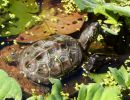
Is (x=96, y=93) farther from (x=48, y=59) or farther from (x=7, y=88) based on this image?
(x=48, y=59)

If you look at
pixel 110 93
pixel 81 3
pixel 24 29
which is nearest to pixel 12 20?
pixel 24 29

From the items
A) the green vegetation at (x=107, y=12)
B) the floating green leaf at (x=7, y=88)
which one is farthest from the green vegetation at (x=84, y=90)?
the green vegetation at (x=107, y=12)

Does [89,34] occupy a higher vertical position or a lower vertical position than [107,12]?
lower

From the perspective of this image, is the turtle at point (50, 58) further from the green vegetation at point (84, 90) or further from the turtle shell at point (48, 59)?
the green vegetation at point (84, 90)

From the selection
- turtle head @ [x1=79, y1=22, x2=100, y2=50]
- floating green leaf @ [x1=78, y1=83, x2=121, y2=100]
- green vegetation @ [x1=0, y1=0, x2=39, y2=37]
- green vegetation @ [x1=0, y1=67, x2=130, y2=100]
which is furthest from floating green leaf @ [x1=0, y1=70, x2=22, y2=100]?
turtle head @ [x1=79, y1=22, x2=100, y2=50]

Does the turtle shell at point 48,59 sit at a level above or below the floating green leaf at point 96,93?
below

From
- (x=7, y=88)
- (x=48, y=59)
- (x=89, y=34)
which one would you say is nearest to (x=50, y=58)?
(x=48, y=59)
